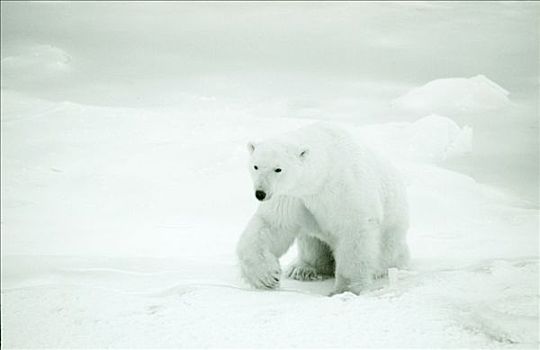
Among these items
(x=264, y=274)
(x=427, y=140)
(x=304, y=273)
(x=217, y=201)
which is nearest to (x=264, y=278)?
(x=264, y=274)

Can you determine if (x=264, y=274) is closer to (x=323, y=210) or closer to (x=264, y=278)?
(x=264, y=278)

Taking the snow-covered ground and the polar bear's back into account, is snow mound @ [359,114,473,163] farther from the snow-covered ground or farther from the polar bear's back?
the polar bear's back

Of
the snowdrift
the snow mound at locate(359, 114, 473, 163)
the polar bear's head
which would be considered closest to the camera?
the snowdrift

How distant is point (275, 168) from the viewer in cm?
285

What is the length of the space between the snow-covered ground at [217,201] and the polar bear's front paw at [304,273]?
8 centimetres

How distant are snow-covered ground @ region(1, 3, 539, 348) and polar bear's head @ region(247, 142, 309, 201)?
49 centimetres

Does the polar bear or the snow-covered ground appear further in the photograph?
the polar bear

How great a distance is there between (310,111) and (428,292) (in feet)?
16.0

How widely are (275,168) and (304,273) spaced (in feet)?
3.13

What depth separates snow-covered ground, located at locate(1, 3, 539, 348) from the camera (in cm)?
236

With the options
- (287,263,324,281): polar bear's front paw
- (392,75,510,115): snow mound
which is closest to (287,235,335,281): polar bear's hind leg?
(287,263,324,281): polar bear's front paw

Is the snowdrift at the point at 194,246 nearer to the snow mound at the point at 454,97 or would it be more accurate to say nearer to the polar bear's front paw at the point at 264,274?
the polar bear's front paw at the point at 264,274

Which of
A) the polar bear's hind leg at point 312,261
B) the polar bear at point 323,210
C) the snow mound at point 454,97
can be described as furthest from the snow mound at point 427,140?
the polar bear at point 323,210

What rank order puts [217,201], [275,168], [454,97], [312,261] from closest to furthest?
[275,168], [312,261], [217,201], [454,97]
